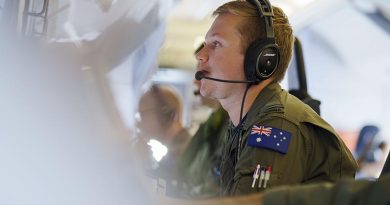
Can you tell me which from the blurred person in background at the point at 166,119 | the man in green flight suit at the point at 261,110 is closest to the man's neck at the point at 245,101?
the man in green flight suit at the point at 261,110

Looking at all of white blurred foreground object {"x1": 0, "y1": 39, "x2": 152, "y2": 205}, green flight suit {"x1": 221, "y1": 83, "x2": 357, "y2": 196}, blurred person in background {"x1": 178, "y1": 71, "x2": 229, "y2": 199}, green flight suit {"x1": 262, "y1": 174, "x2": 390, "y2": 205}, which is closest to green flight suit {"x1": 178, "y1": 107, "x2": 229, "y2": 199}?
blurred person in background {"x1": 178, "y1": 71, "x2": 229, "y2": 199}

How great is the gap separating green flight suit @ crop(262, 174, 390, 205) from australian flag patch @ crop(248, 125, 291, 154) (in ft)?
1.82

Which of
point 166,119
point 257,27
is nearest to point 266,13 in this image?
point 257,27

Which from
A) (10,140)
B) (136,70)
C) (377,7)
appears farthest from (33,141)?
(377,7)

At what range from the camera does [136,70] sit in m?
1.57

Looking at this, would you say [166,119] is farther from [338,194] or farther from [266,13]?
[338,194]

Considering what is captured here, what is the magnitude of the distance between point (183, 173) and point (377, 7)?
2.72 meters

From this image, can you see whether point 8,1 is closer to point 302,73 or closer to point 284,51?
point 284,51

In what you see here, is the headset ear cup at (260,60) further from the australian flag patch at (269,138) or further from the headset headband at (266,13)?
the australian flag patch at (269,138)

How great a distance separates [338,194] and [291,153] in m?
0.59

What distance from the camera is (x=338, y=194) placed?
1.94 feet

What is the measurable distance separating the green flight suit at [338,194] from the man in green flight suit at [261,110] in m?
0.52

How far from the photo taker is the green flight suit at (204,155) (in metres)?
2.18

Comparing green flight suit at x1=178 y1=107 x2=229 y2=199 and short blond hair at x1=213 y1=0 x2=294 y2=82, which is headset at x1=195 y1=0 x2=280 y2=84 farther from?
green flight suit at x1=178 y1=107 x2=229 y2=199
